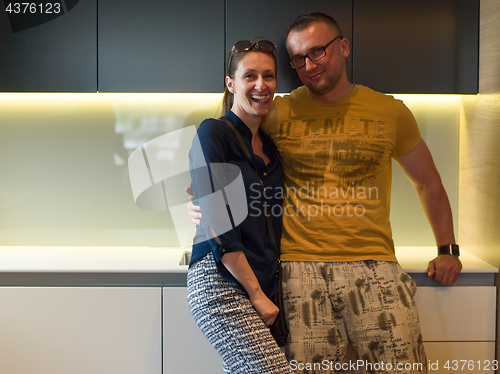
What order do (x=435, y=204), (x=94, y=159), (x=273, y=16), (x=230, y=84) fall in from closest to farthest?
(x=230, y=84) < (x=435, y=204) < (x=273, y=16) < (x=94, y=159)

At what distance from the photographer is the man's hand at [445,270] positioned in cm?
160

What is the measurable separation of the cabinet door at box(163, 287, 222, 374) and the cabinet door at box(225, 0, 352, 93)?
1036 mm

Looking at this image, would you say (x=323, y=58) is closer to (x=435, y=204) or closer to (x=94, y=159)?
Result: (x=435, y=204)

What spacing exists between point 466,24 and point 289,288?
1.36 m

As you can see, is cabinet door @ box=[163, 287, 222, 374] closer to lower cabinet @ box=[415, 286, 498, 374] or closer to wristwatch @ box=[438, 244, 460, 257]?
lower cabinet @ box=[415, 286, 498, 374]

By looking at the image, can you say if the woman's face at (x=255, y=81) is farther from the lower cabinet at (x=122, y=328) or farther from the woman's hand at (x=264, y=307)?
the lower cabinet at (x=122, y=328)

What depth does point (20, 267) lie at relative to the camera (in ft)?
5.41

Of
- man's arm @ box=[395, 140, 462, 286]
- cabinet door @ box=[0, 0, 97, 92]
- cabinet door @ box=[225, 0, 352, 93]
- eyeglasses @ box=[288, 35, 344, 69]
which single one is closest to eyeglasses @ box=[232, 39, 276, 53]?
eyeglasses @ box=[288, 35, 344, 69]

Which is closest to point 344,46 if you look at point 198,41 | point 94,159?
point 198,41

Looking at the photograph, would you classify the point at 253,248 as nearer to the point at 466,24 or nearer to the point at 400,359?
the point at 400,359

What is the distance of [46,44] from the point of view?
5.88 ft

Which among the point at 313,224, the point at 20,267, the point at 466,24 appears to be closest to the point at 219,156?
the point at 313,224

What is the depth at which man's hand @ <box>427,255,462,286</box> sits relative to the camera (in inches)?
62.9

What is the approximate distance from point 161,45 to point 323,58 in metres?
0.76
